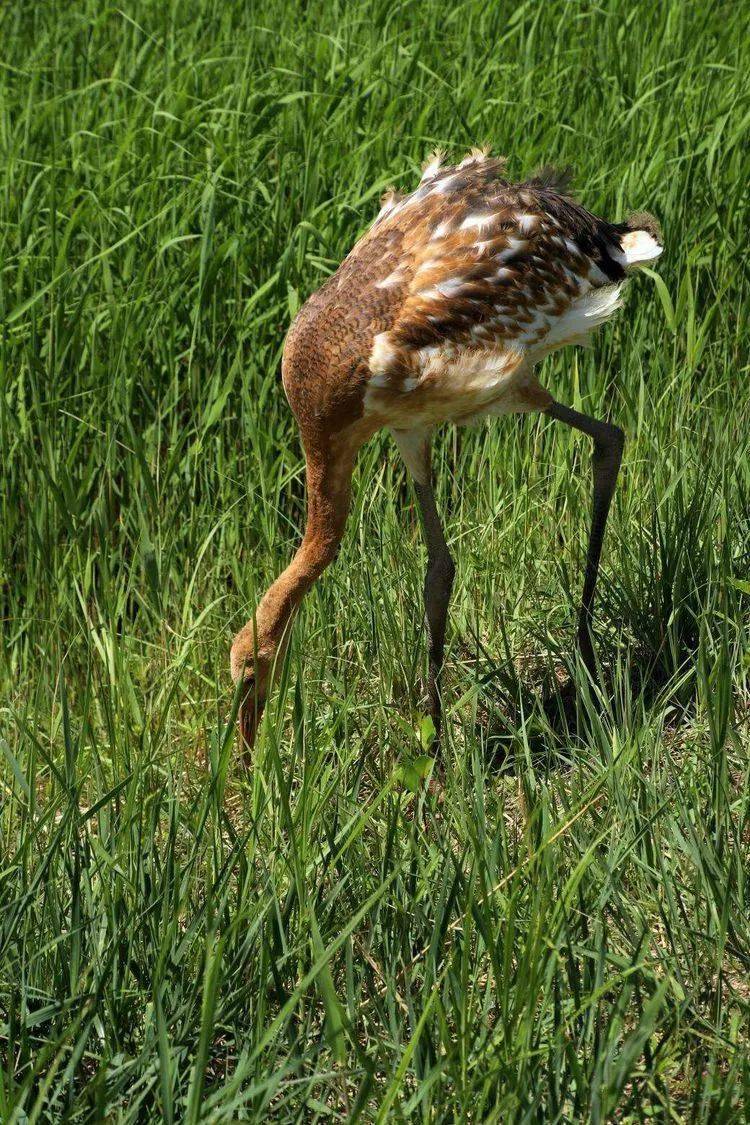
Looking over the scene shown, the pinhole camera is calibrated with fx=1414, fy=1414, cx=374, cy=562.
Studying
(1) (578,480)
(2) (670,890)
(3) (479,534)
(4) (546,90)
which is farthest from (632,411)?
(2) (670,890)

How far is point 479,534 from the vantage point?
4340mm

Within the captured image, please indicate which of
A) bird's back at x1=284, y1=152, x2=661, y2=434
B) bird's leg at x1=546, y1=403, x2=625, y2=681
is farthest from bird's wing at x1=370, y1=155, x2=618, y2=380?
bird's leg at x1=546, y1=403, x2=625, y2=681

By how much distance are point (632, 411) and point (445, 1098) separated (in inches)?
113

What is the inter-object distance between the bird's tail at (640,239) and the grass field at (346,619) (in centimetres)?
36

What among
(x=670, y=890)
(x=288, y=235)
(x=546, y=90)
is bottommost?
(x=670, y=890)

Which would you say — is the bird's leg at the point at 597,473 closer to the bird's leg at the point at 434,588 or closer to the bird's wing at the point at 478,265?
the bird's wing at the point at 478,265

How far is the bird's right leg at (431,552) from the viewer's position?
3880 millimetres

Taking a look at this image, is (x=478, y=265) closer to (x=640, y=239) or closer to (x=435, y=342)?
(x=435, y=342)

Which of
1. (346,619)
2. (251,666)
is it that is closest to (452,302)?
(346,619)

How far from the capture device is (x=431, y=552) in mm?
4055

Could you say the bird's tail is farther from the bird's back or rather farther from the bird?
the bird's back

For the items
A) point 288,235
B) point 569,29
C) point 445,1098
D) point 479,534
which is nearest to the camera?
point 445,1098

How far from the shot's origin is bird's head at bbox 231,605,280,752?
3.73 meters

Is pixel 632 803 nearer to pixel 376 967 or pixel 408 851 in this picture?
pixel 408 851
